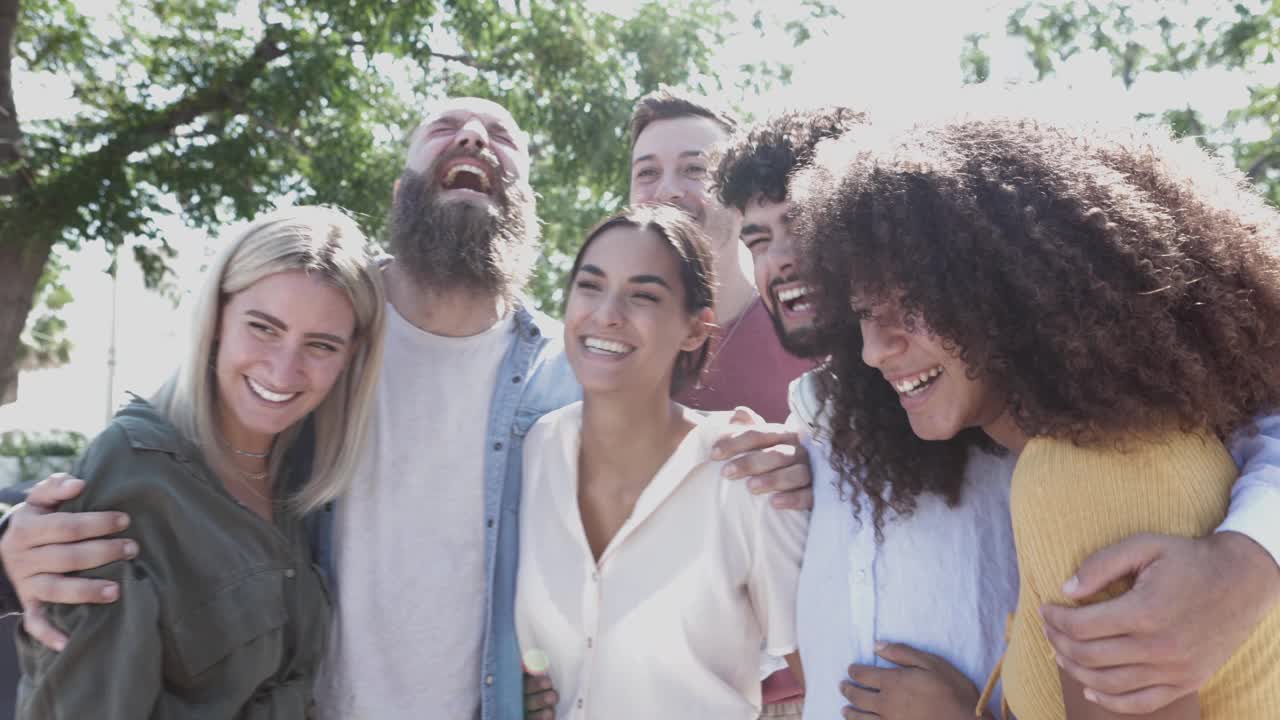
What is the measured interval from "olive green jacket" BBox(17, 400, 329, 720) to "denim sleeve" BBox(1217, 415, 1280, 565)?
2064 millimetres

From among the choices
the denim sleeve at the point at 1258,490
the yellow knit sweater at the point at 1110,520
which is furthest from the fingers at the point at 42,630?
the denim sleeve at the point at 1258,490

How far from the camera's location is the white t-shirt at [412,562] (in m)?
2.85

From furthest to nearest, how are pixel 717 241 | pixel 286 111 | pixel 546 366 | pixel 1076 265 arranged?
pixel 286 111 < pixel 717 241 < pixel 546 366 < pixel 1076 265

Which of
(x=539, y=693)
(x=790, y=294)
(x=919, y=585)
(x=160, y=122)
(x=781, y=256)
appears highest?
(x=160, y=122)

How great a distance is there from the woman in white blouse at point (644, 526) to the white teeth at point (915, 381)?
2.18ft

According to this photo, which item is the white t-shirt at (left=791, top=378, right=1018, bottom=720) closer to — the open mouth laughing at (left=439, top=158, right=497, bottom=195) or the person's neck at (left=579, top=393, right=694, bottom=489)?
the person's neck at (left=579, top=393, right=694, bottom=489)

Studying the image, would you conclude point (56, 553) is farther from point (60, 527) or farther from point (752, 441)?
point (752, 441)

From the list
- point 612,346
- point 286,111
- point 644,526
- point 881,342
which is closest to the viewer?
point 881,342

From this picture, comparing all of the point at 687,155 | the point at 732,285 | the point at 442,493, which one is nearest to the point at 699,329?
the point at 442,493

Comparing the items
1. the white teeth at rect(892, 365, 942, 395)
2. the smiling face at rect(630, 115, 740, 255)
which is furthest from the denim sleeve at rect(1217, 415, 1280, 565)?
the smiling face at rect(630, 115, 740, 255)

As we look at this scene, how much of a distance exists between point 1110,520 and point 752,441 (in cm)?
118

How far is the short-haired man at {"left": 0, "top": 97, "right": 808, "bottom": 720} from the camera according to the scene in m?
2.85

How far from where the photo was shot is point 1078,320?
5.38 feet

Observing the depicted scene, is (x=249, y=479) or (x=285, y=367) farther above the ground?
(x=285, y=367)
